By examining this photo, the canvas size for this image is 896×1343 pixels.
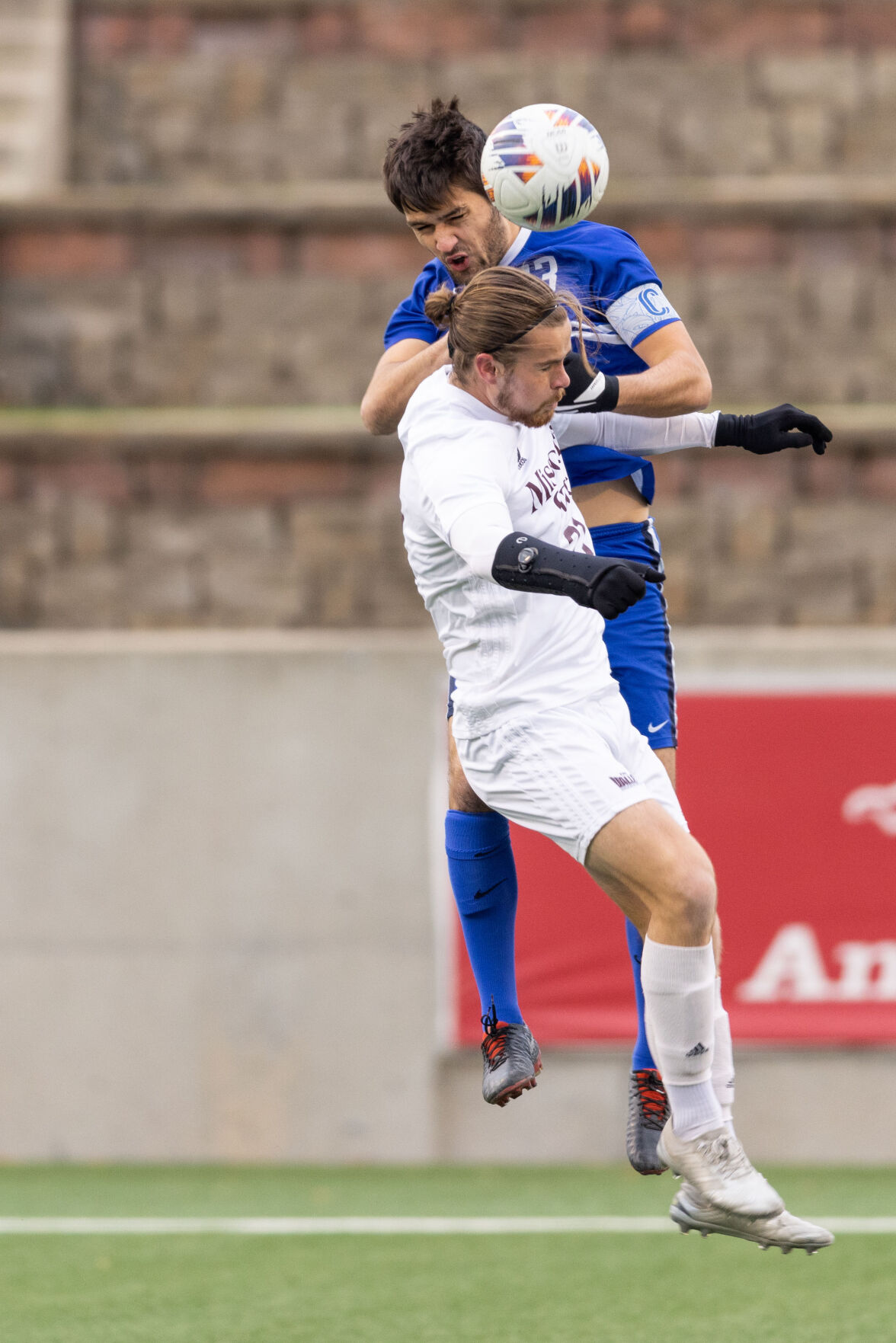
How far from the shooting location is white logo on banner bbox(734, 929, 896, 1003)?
10336mm

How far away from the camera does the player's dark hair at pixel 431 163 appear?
4715mm

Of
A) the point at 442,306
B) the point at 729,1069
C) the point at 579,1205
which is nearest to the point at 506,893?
the point at 729,1069

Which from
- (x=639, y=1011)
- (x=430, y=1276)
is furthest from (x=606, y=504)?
(x=430, y=1276)

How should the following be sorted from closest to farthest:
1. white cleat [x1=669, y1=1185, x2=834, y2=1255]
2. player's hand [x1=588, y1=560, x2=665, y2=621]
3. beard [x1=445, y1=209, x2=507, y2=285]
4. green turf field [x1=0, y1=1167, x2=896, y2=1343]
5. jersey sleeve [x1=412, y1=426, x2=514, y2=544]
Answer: player's hand [x1=588, y1=560, x2=665, y2=621] → jersey sleeve [x1=412, y1=426, x2=514, y2=544] → white cleat [x1=669, y1=1185, x2=834, y2=1255] → beard [x1=445, y1=209, x2=507, y2=285] → green turf field [x1=0, y1=1167, x2=896, y2=1343]

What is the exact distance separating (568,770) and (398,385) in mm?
1065

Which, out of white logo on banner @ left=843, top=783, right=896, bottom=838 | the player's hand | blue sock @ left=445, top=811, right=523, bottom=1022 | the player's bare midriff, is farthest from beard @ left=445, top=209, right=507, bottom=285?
white logo on banner @ left=843, top=783, right=896, bottom=838

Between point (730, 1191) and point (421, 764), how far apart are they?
245 inches

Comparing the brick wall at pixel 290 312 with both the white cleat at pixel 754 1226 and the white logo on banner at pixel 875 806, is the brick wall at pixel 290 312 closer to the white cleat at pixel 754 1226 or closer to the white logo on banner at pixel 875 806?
the white logo on banner at pixel 875 806

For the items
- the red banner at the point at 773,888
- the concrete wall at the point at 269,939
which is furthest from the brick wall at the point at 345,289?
the red banner at the point at 773,888

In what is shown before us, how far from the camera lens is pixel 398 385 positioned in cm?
484

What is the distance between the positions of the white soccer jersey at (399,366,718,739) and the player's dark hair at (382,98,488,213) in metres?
0.43

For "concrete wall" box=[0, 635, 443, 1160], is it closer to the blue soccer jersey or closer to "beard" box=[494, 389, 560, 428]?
the blue soccer jersey

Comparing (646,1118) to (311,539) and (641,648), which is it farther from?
(311,539)

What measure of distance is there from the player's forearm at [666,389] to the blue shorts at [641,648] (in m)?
0.54
